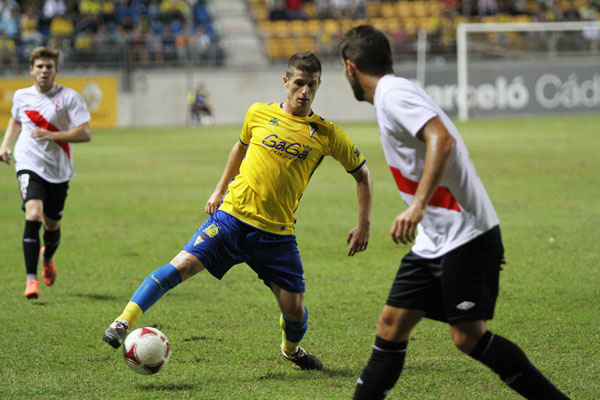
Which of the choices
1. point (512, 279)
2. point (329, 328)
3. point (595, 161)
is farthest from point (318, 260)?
point (595, 161)

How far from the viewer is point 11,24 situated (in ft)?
114

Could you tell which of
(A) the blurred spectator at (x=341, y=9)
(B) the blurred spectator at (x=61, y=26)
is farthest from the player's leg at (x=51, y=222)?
(A) the blurred spectator at (x=341, y=9)

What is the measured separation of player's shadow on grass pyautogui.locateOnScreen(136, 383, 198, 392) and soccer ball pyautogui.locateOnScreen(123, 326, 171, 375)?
0.32ft

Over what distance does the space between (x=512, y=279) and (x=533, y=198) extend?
5713mm

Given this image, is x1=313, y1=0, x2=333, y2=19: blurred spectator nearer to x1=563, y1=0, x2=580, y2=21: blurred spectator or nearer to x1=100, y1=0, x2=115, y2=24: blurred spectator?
x1=100, y1=0, x2=115, y2=24: blurred spectator

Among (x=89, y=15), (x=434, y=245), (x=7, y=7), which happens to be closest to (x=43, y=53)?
(x=434, y=245)

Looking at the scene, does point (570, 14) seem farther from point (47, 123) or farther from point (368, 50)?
point (368, 50)

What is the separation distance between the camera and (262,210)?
4977 millimetres

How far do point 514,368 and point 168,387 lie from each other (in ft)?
6.73

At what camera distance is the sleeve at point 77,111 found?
7512mm

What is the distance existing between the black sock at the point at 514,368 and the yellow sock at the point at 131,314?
196 cm

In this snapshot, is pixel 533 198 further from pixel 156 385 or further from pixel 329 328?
pixel 156 385

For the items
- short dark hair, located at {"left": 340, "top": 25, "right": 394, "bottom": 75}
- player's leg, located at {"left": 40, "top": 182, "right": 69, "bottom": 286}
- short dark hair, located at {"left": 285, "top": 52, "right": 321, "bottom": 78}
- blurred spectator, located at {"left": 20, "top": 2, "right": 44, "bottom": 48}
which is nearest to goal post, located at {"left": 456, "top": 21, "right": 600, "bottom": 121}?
blurred spectator, located at {"left": 20, "top": 2, "right": 44, "bottom": 48}

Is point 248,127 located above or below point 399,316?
above
